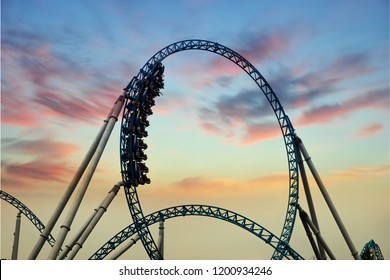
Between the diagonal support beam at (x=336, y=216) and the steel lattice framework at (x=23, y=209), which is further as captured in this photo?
the steel lattice framework at (x=23, y=209)

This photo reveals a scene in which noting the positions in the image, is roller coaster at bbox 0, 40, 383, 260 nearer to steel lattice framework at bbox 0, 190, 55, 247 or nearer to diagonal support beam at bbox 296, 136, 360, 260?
diagonal support beam at bbox 296, 136, 360, 260

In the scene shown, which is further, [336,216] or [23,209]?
[23,209]

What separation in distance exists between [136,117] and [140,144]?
77.3 inches

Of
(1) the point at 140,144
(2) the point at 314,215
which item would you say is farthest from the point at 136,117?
(2) the point at 314,215

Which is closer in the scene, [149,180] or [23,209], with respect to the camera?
[149,180]

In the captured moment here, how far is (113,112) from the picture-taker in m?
23.5

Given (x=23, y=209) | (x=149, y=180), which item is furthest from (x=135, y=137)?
(x=23, y=209)

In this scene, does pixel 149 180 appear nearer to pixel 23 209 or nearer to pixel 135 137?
pixel 135 137

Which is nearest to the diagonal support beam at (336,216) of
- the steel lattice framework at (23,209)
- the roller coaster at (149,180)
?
the roller coaster at (149,180)

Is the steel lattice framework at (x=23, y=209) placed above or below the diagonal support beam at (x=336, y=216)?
above

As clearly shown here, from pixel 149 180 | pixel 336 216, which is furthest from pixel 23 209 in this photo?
pixel 336 216

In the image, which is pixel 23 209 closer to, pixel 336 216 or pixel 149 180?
pixel 149 180

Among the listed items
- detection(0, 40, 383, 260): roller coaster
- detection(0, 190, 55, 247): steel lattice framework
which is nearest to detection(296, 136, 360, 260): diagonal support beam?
detection(0, 40, 383, 260): roller coaster

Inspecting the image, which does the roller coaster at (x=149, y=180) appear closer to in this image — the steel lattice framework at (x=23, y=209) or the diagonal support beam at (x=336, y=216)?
the diagonal support beam at (x=336, y=216)
